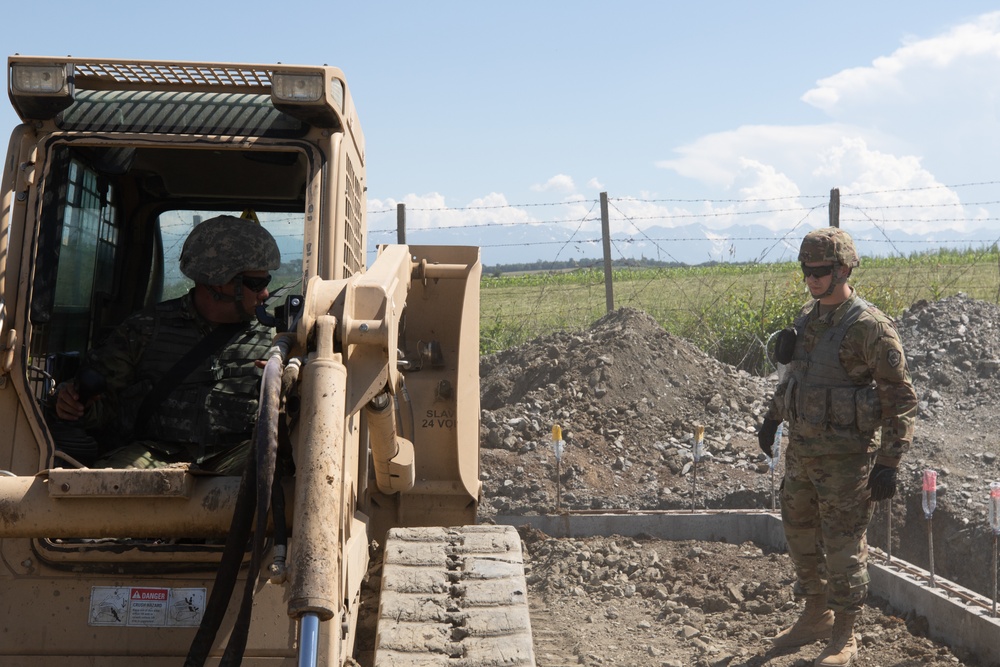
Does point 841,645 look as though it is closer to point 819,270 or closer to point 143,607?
point 819,270

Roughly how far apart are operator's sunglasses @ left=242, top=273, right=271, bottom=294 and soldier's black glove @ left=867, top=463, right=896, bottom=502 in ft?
9.71

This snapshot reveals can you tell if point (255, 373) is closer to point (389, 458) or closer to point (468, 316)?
point (389, 458)

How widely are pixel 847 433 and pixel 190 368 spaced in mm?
3139

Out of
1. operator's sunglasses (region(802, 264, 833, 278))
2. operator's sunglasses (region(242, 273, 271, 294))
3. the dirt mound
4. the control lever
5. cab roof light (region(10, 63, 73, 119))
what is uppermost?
cab roof light (region(10, 63, 73, 119))

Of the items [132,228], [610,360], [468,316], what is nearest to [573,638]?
[468,316]

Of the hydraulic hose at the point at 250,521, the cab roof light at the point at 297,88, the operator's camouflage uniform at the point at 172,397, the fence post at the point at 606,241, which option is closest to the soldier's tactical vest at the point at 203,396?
the operator's camouflage uniform at the point at 172,397

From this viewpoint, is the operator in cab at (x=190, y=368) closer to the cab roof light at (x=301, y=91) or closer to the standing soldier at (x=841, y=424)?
the cab roof light at (x=301, y=91)

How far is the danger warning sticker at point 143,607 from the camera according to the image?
308 centimetres

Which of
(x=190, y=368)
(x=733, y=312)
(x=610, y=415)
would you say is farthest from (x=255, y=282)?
(x=733, y=312)

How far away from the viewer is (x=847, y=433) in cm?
522

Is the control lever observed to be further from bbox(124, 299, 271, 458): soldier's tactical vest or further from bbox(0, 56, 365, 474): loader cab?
bbox(124, 299, 271, 458): soldier's tactical vest

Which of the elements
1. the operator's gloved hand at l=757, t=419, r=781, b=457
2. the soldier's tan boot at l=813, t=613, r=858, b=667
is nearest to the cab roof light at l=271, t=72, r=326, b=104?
the operator's gloved hand at l=757, t=419, r=781, b=457

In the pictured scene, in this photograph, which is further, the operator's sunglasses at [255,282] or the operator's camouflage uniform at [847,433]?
the operator's camouflage uniform at [847,433]

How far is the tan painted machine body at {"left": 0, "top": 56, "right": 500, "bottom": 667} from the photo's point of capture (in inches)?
103
